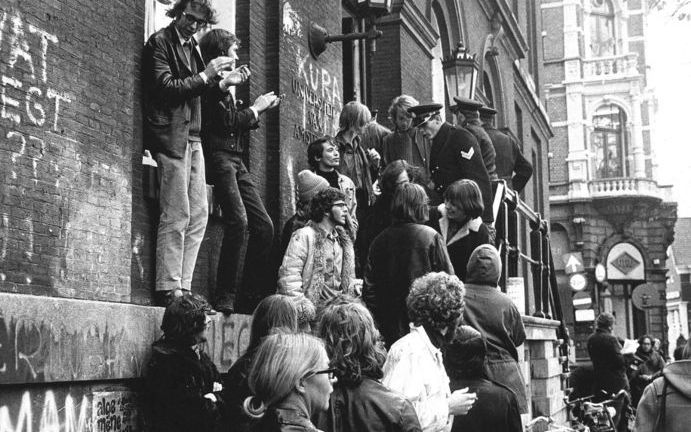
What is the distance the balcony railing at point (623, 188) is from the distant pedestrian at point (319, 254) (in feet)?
126

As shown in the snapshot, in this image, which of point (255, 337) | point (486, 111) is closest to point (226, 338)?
point (255, 337)

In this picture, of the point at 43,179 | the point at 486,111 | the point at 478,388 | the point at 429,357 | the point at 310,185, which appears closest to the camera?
the point at 429,357

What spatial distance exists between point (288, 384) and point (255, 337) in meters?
1.95

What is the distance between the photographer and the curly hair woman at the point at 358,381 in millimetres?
3664

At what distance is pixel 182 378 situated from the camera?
5.23 metres

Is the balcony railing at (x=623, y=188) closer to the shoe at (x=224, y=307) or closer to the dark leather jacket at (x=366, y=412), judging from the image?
the shoe at (x=224, y=307)

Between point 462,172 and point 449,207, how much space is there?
3.52 ft

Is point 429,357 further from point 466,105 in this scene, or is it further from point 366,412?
point 466,105

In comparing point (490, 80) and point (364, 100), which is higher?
point (490, 80)

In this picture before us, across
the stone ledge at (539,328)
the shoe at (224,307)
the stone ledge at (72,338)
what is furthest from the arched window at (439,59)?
the stone ledge at (72,338)

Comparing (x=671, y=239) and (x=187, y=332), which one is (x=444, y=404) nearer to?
(x=187, y=332)

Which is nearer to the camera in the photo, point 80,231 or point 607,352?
point 80,231

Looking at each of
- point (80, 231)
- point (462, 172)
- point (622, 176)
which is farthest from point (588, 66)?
point (80, 231)

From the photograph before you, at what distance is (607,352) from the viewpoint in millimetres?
10445
